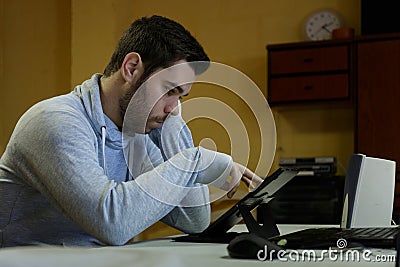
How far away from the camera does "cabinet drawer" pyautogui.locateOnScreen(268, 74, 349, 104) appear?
4207mm

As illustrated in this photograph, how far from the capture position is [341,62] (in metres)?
4.20

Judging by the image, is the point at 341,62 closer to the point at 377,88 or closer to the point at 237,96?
the point at 377,88

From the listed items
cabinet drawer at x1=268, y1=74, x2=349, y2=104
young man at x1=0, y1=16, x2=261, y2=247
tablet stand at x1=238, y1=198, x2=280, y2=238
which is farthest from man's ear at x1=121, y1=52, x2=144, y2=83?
cabinet drawer at x1=268, y1=74, x2=349, y2=104

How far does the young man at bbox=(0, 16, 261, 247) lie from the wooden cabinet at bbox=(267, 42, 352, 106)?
2.48 meters

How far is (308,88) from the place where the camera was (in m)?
4.28

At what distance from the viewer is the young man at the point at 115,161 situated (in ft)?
4.52

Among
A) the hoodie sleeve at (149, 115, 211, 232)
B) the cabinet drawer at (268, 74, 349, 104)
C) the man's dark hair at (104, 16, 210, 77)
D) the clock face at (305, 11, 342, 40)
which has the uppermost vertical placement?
the man's dark hair at (104, 16, 210, 77)

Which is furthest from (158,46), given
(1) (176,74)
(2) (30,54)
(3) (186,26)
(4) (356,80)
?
(2) (30,54)

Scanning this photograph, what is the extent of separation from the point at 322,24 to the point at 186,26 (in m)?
1.01

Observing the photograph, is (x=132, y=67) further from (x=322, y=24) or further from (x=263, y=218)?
(x=322, y=24)

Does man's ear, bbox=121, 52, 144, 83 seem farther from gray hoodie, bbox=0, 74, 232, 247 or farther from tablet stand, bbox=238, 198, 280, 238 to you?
tablet stand, bbox=238, 198, 280, 238

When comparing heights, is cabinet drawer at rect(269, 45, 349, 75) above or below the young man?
below

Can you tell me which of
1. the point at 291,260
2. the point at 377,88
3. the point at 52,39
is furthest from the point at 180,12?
the point at 291,260

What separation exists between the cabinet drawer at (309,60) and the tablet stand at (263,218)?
9.44 feet
